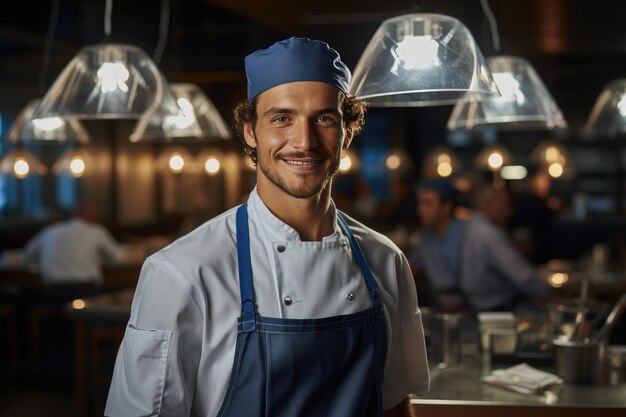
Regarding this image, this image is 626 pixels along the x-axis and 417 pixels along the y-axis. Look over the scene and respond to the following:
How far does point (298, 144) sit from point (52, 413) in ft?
15.7

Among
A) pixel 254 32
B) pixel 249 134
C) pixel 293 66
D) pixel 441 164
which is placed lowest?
pixel 249 134

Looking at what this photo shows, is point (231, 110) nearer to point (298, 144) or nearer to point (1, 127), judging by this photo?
point (298, 144)

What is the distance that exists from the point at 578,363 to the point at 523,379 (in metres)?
0.22

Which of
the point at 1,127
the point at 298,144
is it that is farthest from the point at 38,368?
the point at 298,144

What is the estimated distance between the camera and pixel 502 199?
5.32 m

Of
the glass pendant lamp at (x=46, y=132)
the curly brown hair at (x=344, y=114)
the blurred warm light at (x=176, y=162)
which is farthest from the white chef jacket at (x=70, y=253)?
the curly brown hair at (x=344, y=114)

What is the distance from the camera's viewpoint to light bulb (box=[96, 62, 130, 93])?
2770 millimetres

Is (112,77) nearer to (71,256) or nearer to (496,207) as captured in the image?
(496,207)

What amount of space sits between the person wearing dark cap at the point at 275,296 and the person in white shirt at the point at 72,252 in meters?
6.20

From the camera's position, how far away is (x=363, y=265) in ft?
6.98

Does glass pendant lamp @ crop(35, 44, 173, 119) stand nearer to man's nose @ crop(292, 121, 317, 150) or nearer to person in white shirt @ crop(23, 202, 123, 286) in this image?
man's nose @ crop(292, 121, 317, 150)

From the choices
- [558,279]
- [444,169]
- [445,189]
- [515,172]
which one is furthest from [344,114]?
[515,172]

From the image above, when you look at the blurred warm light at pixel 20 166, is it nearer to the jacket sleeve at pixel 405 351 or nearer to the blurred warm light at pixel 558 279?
the blurred warm light at pixel 558 279

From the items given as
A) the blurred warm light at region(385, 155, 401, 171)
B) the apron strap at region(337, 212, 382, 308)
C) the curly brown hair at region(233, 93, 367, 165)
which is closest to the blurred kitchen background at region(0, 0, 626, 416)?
the blurred warm light at region(385, 155, 401, 171)
